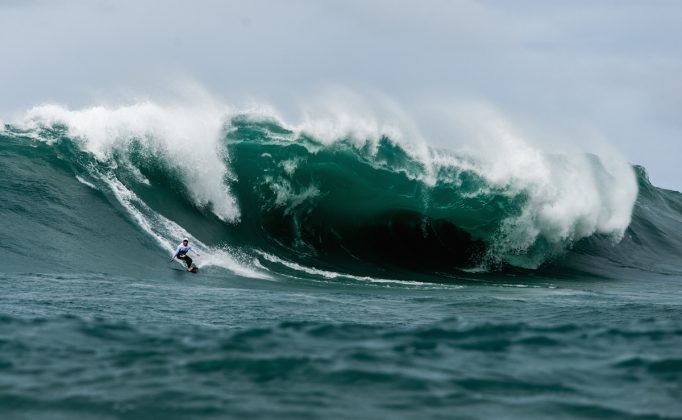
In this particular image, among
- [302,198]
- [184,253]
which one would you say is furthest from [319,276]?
[302,198]

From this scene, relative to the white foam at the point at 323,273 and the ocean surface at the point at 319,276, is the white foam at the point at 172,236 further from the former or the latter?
the white foam at the point at 323,273

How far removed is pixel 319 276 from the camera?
58.4ft

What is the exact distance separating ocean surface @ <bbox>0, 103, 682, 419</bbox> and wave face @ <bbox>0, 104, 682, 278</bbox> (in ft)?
0.24

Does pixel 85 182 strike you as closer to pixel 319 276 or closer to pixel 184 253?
pixel 184 253

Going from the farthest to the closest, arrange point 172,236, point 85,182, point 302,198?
1. point 302,198
2. point 85,182
3. point 172,236

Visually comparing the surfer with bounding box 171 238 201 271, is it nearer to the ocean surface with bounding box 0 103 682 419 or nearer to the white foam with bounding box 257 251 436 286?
the ocean surface with bounding box 0 103 682 419

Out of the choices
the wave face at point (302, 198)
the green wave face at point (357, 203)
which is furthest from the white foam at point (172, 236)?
the green wave face at point (357, 203)

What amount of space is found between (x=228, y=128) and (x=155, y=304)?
14.1 metres

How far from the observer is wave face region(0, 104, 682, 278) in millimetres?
19281

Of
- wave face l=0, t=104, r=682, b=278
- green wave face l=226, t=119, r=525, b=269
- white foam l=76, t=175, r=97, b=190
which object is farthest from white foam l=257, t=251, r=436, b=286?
white foam l=76, t=175, r=97, b=190

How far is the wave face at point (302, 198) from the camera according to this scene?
19281 millimetres

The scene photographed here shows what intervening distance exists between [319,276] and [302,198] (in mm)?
5099

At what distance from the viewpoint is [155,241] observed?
1833 cm

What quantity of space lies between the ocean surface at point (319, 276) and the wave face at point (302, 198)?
0.24 feet
